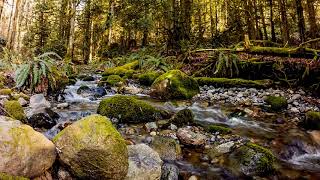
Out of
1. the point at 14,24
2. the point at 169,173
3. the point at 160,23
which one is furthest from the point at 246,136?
the point at 160,23

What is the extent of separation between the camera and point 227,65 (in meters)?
10.4

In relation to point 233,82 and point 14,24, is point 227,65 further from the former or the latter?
point 14,24

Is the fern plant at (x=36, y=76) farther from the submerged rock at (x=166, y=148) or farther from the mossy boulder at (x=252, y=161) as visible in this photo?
the mossy boulder at (x=252, y=161)

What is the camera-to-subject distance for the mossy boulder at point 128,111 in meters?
5.84

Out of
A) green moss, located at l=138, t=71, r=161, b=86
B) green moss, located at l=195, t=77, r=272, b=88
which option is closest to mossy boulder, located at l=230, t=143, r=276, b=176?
green moss, located at l=195, t=77, r=272, b=88

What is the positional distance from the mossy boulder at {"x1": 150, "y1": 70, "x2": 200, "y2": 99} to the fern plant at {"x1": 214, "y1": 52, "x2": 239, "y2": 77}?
1700mm

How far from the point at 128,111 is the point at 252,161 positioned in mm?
2626

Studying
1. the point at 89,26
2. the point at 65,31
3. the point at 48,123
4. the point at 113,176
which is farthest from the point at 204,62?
the point at 65,31

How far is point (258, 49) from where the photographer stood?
10.0 metres

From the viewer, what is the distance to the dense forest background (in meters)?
14.9

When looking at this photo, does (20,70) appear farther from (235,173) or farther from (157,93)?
(235,173)

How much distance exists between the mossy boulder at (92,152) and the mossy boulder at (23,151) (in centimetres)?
16

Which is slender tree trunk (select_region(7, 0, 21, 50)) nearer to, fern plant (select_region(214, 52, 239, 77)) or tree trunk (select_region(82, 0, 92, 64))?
tree trunk (select_region(82, 0, 92, 64))

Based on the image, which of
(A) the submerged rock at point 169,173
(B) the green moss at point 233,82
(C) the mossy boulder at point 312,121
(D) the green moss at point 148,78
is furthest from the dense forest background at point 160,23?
(A) the submerged rock at point 169,173
